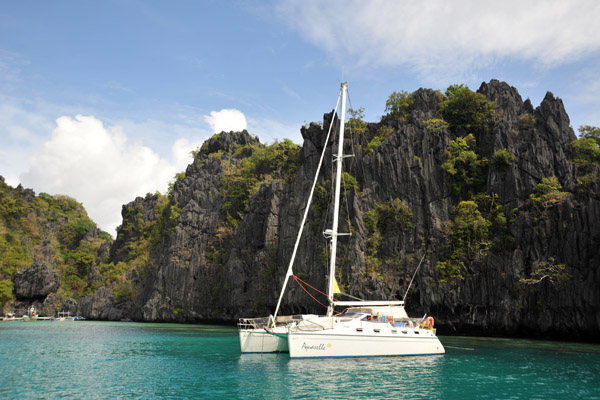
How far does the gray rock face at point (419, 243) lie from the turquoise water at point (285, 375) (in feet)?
45.5

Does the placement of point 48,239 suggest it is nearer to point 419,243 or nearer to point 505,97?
point 419,243

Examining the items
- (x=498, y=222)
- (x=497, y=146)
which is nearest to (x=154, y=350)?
(x=498, y=222)

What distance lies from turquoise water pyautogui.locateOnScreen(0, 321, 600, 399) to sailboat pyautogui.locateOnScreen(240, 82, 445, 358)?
817 mm

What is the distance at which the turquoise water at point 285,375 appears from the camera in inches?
676

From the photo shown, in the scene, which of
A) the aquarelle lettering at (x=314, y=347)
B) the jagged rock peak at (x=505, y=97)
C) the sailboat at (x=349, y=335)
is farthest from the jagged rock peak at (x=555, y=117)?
the aquarelle lettering at (x=314, y=347)

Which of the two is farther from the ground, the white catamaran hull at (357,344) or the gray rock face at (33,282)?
the gray rock face at (33,282)

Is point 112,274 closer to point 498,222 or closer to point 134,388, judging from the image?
point 498,222

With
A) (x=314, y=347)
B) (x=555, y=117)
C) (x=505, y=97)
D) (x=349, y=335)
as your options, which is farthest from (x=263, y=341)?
(x=505, y=97)

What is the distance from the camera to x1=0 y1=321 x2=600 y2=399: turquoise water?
17172mm

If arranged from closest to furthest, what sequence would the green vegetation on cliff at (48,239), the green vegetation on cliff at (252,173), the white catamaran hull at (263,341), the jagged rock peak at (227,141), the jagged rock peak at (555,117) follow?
the white catamaran hull at (263,341)
the jagged rock peak at (555,117)
the green vegetation on cliff at (252,173)
the green vegetation on cliff at (48,239)
the jagged rock peak at (227,141)

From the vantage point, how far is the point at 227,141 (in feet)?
353

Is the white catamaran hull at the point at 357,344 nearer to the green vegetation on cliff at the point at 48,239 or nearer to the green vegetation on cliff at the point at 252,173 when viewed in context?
the green vegetation on cliff at the point at 252,173

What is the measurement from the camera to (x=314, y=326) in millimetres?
25859

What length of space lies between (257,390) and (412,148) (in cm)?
4591
